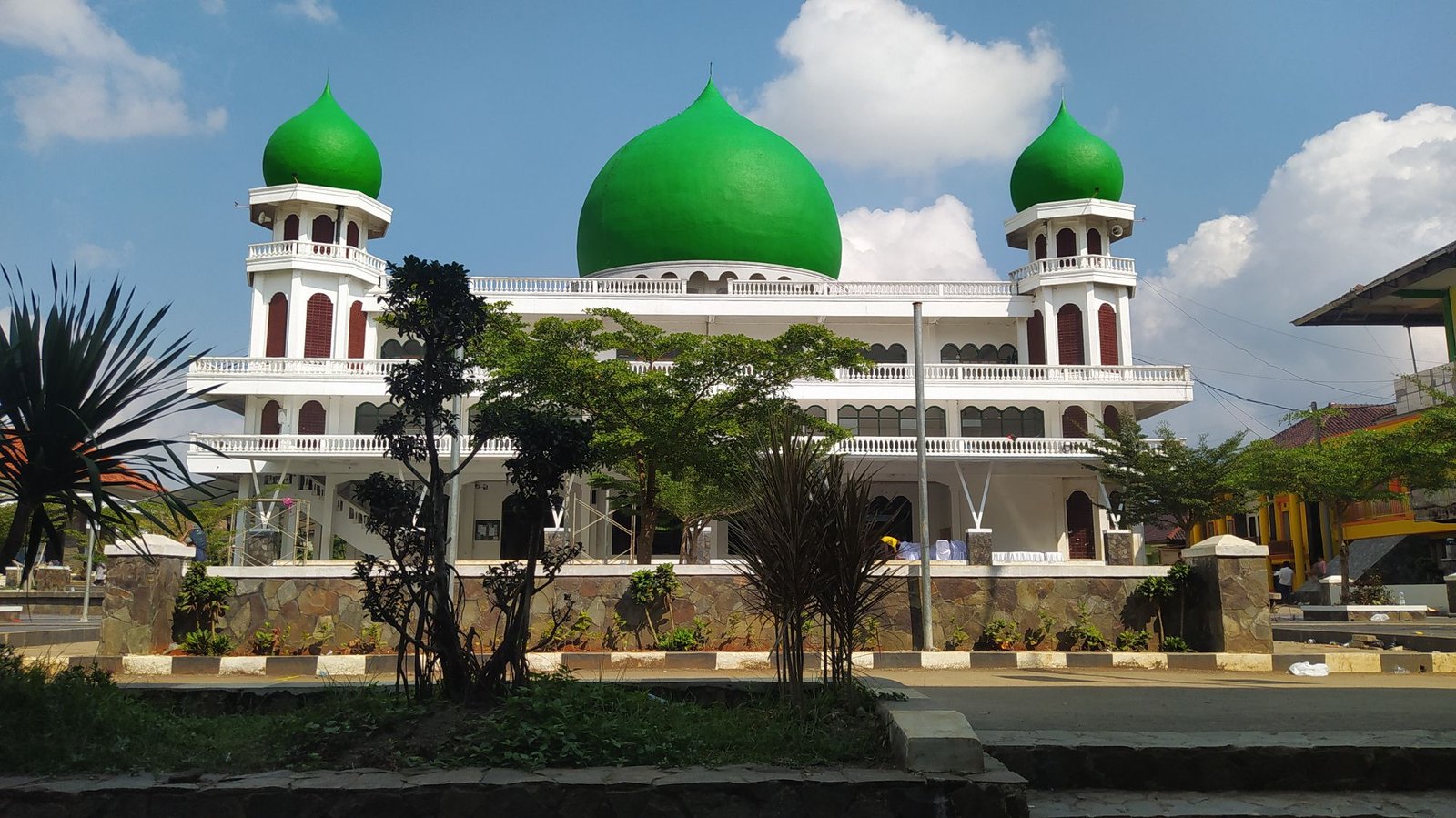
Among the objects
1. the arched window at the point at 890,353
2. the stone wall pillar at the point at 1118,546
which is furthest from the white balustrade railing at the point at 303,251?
the stone wall pillar at the point at 1118,546

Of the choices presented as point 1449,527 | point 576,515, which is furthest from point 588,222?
point 1449,527

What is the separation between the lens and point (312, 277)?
33844 millimetres

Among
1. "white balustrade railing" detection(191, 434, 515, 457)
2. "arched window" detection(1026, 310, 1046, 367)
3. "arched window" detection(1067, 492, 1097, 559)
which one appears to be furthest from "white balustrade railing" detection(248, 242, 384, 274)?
"arched window" detection(1067, 492, 1097, 559)

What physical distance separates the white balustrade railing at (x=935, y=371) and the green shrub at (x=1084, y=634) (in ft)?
57.2

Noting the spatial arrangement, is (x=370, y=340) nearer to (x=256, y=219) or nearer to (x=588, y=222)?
(x=256, y=219)

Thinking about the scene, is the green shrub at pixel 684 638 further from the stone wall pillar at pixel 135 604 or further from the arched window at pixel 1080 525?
the arched window at pixel 1080 525

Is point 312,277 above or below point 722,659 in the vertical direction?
above

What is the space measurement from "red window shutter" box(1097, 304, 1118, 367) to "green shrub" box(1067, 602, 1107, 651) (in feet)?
68.7

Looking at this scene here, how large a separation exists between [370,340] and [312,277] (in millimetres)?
2562

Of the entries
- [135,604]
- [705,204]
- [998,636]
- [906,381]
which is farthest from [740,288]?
[135,604]

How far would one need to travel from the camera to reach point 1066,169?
117 feet

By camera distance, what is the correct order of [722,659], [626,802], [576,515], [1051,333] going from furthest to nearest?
[1051,333]
[576,515]
[722,659]
[626,802]

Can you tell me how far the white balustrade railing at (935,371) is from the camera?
3180 cm

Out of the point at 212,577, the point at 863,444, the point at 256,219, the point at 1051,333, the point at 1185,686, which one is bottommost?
the point at 1185,686
